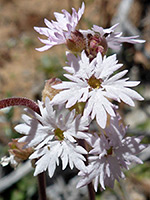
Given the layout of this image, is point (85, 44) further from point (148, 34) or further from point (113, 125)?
point (148, 34)

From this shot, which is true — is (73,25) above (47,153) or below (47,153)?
above

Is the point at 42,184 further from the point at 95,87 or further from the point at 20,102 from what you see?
the point at 95,87

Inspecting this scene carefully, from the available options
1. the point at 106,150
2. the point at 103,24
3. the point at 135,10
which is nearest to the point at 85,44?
the point at 106,150

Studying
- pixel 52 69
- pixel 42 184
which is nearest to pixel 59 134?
pixel 42 184

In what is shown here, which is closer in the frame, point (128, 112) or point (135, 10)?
point (128, 112)

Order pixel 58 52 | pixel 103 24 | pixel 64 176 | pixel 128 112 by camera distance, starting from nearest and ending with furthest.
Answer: pixel 64 176, pixel 128 112, pixel 103 24, pixel 58 52

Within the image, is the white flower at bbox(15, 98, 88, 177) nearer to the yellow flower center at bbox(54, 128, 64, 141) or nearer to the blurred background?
the yellow flower center at bbox(54, 128, 64, 141)
